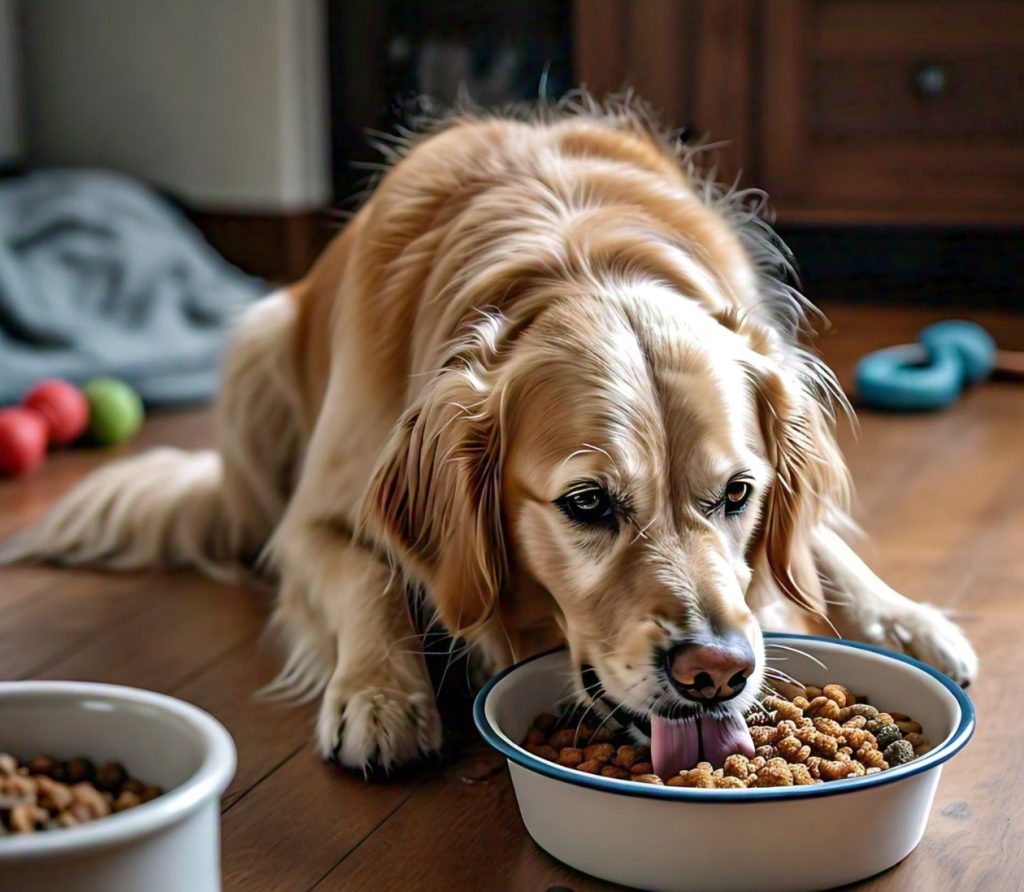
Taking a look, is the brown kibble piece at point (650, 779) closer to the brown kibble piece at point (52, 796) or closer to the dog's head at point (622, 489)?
the dog's head at point (622, 489)

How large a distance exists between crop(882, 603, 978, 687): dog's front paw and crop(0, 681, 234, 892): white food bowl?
956mm

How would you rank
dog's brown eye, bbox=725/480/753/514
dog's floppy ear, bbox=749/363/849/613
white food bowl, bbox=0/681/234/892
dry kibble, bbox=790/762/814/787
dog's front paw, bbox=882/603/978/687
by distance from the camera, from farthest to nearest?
dog's front paw, bbox=882/603/978/687, dog's floppy ear, bbox=749/363/849/613, dog's brown eye, bbox=725/480/753/514, dry kibble, bbox=790/762/814/787, white food bowl, bbox=0/681/234/892

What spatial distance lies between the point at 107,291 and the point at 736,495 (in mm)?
2632

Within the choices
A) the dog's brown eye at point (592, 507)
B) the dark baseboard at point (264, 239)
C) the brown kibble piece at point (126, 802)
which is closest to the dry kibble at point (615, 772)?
the dog's brown eye at point (592, 507)

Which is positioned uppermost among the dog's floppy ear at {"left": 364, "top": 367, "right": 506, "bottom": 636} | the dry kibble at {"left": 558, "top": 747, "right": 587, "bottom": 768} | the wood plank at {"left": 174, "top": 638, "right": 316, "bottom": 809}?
the dog's floppy ear at {"left": 364, "top": 367, "right": 506, "bottom": 636}

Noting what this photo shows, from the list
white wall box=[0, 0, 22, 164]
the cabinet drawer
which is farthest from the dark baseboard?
the cabinet drawer

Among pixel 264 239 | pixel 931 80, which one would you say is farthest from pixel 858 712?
pixel 264 239

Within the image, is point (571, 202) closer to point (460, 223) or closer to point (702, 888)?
point (460, 223)

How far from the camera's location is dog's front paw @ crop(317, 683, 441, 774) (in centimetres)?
155

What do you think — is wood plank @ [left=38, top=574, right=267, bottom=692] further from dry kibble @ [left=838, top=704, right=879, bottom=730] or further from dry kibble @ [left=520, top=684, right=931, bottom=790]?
dry kibble @ [left=838, top=704, right=879, bottom=730]

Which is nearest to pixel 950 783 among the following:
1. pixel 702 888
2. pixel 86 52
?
pixel 702 888

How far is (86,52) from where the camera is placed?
185 inches

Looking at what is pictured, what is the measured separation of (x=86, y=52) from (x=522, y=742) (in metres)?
3.89

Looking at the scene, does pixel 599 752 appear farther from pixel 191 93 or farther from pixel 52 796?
pixel 191 93
